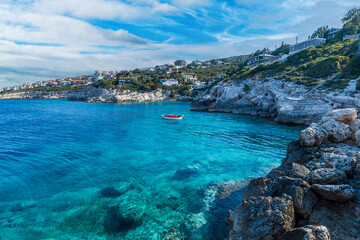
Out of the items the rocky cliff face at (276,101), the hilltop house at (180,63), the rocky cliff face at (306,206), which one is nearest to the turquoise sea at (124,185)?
the rocky cliff face at (306,206)

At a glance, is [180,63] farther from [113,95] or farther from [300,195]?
[300,195]

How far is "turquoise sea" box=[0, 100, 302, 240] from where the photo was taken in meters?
7.21

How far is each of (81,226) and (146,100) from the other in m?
91.9

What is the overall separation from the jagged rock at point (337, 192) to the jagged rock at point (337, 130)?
5.47 meters

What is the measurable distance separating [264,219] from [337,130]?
8158 millimetres

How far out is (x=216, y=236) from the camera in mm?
6668

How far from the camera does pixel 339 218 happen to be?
17.5 ft

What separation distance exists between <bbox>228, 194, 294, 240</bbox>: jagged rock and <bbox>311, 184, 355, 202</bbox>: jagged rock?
4.30 feet

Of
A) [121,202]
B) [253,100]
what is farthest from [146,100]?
[121,202]

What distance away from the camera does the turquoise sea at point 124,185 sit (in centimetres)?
721

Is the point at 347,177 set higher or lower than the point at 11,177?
higher

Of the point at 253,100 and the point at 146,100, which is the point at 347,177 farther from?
the point at 146,100

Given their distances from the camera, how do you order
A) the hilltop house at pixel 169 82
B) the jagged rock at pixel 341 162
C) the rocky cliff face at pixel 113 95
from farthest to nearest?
the hilltop house at pixel 169 82 < the rocky cliff face at pixel 113 95 < the jagged rock at pixel 341 162

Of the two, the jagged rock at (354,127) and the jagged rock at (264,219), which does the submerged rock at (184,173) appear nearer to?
the jagged rock at (264,219)
